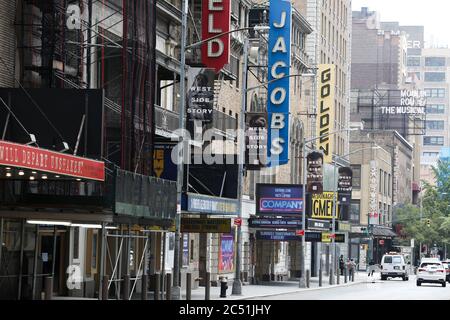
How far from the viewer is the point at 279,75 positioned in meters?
64.1

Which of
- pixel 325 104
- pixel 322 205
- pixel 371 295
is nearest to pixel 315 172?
pixel 322 205

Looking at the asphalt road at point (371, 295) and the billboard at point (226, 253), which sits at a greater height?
the billboard at point (226, 253)

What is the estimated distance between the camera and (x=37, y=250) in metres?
37.1

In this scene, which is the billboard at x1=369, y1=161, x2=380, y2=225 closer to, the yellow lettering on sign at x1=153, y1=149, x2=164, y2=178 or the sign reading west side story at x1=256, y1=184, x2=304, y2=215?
the sign reading west side story at x1=256, y1=184, x2=304, y2=215

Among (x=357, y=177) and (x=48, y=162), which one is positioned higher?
(x=357, y=177)

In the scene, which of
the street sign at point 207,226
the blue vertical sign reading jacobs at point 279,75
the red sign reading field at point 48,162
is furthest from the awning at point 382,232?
the red sign reading field at point 48,162

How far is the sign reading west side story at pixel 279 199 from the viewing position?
64.7m

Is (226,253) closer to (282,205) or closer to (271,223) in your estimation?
(271,223)

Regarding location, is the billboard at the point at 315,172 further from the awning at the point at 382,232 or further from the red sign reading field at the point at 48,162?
the awning at the point at 382,232

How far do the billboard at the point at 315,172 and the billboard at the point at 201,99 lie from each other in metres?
29.4

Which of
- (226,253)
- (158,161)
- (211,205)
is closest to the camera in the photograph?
(211,205)

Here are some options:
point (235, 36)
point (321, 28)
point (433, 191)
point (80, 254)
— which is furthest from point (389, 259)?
point (433, 191)

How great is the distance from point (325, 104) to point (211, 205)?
41.3m
